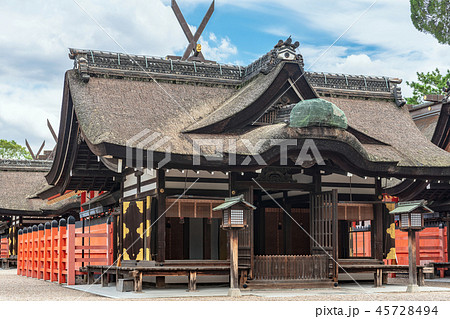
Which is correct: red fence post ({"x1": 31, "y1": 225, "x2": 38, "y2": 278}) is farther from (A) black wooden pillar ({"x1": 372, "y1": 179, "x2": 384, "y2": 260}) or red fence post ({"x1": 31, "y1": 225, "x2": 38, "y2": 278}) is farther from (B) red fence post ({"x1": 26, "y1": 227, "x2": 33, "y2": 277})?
(A) black wooden pillar ({"x1": 372, "y1": 179, "x2": 384, "y2": 260})

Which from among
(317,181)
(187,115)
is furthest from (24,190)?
(317,181)

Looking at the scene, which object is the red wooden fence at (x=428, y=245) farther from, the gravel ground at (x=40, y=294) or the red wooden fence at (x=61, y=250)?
the gravel ground at (x=40, y=294)

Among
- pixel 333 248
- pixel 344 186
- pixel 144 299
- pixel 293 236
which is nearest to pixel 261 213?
pixel 293 236

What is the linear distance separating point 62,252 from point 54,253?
35.5 inches

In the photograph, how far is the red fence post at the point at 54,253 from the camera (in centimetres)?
1842

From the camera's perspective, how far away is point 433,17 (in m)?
34.5

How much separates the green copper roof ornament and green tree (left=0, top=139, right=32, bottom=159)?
50.3m

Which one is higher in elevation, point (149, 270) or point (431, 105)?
point (431, 105)

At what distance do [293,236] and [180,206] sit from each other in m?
5.22

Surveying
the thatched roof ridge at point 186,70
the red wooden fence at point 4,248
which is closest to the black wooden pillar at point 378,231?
the thatched roof ridge at point 186,70

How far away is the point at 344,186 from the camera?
17.0 metres

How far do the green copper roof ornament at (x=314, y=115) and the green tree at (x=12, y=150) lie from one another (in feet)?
165

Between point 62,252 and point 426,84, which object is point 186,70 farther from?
point 426,84

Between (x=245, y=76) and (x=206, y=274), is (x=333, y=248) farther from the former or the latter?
(x=245, y=76)
